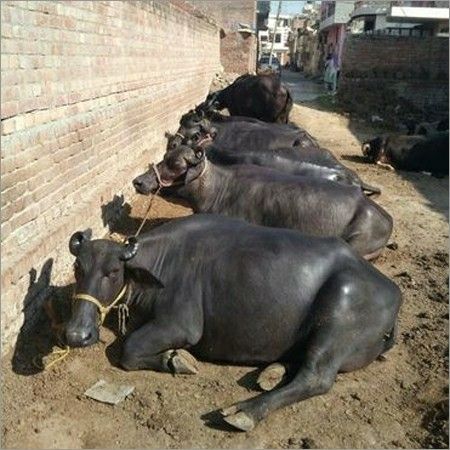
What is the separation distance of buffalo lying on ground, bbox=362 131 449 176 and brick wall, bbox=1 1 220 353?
512cm

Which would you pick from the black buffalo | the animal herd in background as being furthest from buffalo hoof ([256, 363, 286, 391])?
the black buffalo

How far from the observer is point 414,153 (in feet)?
39.6

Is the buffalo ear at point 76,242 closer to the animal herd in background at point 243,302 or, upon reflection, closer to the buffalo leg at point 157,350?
the animal herd in background at point 243,302

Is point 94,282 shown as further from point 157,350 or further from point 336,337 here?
point 336,337

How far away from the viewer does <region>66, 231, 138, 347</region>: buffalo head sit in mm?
3945

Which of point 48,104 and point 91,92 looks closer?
point 48,104

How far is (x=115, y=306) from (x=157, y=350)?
452mm

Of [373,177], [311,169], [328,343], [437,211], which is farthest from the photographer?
[373,177]

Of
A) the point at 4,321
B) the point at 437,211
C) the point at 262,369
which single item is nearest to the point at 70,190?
the point at 4,321

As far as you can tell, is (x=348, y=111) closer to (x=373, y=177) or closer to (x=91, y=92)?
(x=373, y=177)

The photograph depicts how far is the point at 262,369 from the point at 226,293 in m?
0.60

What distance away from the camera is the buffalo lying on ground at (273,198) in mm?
6105

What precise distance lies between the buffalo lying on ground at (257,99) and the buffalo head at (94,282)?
384 inches

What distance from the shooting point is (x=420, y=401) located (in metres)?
4.02
